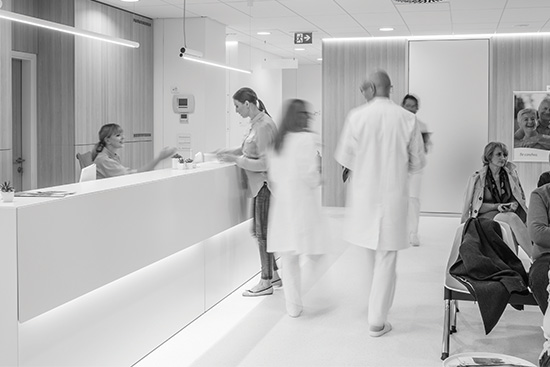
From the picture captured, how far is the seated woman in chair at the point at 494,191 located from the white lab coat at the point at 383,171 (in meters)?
1.89

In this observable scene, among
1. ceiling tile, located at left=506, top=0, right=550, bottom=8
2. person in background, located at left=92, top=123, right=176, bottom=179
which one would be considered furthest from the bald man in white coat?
ceiling tile, located at left=506, top=0, right=550, bottom=8

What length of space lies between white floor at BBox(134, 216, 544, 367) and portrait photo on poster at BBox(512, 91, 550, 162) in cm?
543

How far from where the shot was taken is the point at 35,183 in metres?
8.44

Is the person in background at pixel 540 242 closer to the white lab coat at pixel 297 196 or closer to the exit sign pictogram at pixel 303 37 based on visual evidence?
the white lab coat at pixel 297 196

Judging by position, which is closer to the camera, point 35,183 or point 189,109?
point 35,183

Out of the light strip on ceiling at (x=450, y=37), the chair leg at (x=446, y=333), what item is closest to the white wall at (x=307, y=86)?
the light strip on ceiling at (x=450, y=37)

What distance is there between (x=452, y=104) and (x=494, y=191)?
5023 millimetres

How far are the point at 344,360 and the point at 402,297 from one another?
1.83 m

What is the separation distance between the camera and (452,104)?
38.4 ft

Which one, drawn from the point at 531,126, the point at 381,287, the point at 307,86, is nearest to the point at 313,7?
the point at 531,126

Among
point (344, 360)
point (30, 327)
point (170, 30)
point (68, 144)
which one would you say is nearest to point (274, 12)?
A: point (170, 30)

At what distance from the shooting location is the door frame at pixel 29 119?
838 centimetres

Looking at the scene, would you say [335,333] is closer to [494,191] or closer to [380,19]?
[494,191]

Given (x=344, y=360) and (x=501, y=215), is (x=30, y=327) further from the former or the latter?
(x=501, y=215)
